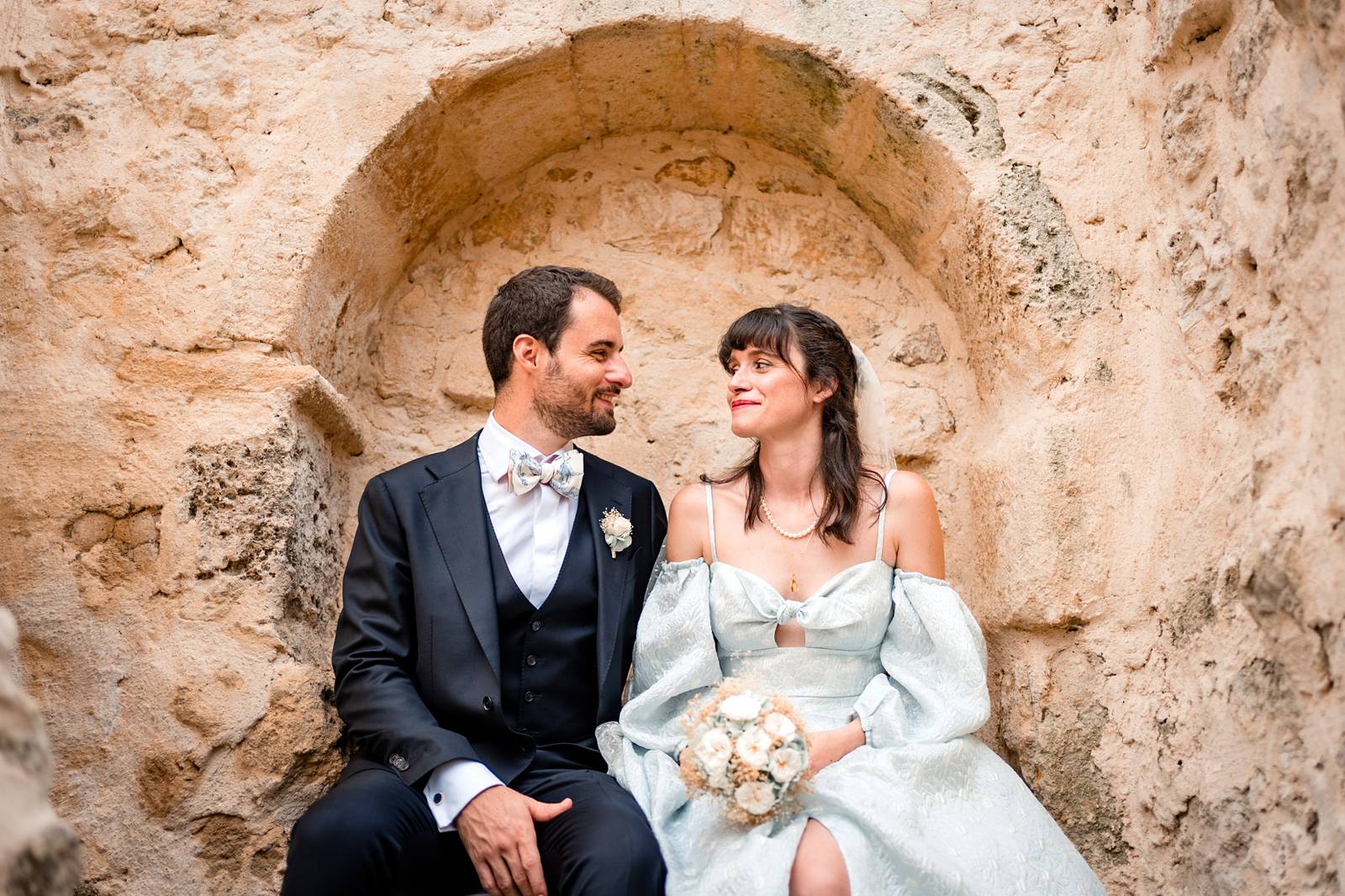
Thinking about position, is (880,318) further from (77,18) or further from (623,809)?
(77,18)

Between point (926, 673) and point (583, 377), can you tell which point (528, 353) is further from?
point (926, 673)

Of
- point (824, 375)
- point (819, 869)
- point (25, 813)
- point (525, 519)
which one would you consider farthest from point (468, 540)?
point (25, 813)

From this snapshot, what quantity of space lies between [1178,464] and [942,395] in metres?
0.98

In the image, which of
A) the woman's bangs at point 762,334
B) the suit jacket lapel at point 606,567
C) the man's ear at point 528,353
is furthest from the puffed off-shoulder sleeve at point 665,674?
the man's ear at point 528,353

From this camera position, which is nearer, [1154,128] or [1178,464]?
[1178,464]

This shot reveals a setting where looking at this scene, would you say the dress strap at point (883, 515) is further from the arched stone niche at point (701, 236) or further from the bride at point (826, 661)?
the arched stone niche at point (701, 236)

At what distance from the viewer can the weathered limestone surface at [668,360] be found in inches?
107

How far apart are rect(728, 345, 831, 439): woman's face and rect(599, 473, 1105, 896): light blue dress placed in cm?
36

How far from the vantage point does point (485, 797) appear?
271cm

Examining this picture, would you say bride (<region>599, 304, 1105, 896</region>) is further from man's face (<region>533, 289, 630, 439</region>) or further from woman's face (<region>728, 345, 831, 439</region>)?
man's face (<region>533, 289, 630, 439</region>)

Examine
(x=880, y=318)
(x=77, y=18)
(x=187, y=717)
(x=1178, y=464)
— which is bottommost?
(x=187, y=717)

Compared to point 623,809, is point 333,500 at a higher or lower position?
higher

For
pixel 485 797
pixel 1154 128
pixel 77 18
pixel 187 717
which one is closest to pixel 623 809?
pixel 485 797

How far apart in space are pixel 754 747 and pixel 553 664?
722 millimetres
